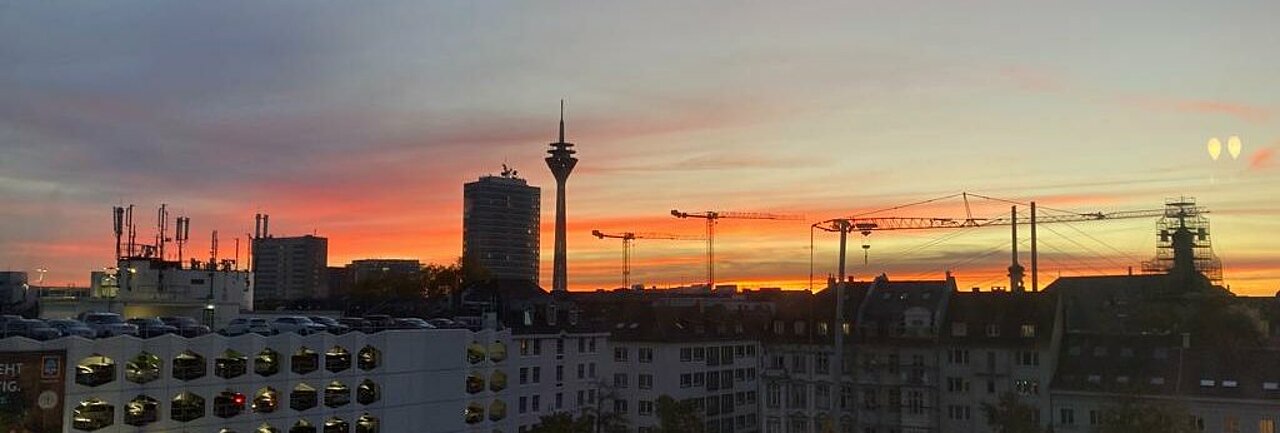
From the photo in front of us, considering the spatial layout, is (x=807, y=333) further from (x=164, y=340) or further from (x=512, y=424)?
(x=164, y=340)

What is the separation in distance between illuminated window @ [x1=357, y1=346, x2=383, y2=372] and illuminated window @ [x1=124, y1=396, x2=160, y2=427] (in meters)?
18.0

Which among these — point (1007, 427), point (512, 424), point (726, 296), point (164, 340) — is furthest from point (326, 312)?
point (1007, 427)

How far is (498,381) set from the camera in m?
102

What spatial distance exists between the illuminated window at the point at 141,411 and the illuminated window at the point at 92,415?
1256 mm

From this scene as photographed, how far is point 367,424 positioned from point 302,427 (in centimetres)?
681

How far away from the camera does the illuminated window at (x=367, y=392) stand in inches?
3440

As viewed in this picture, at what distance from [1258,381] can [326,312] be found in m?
105

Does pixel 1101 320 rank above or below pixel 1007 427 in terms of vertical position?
above

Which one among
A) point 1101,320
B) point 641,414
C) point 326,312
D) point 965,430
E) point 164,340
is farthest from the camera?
point 326,312

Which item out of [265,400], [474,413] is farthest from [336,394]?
[474,413]

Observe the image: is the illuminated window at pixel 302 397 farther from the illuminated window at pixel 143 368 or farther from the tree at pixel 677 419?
the tree at pixel 677 419

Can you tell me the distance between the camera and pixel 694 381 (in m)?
117

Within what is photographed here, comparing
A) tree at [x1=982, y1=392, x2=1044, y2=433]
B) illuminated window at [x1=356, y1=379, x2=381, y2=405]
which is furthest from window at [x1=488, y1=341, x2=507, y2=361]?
tree at [x1=982, y1=392, x2=1044, y2=433]

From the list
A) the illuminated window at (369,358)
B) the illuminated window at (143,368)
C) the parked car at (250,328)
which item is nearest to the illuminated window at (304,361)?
the parked car at (250,328)
